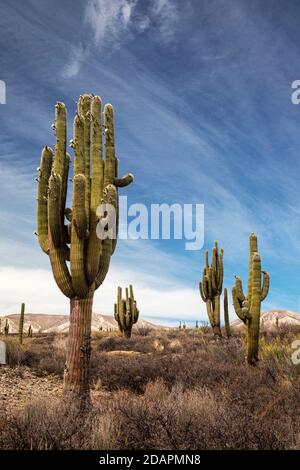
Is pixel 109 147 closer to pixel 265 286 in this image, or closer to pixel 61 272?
pixel 61 272

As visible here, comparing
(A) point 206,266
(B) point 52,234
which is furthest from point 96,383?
(A) point 206,266

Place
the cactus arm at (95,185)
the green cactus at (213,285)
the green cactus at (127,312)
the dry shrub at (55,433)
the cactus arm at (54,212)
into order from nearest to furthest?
the dry shrub at (55,433) → the cactus arm at (95,185) → the cactus arm at (54,212) → the green cactus at (213,285) → the green cactus at (127,312)

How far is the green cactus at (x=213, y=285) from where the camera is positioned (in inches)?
858

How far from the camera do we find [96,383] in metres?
11.0

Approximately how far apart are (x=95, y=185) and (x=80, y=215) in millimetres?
1040

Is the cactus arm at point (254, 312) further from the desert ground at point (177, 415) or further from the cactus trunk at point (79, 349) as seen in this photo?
the cactus trunk at point (79, 349)

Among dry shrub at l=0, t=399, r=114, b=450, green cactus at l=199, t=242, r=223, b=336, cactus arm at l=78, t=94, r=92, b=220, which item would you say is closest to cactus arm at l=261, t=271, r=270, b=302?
cactus arm at l=78, t=94, r=92, b=220

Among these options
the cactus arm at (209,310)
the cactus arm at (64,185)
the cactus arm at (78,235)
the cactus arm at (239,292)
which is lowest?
the cactus arm at (209,310)

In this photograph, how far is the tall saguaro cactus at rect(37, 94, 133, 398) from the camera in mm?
8148

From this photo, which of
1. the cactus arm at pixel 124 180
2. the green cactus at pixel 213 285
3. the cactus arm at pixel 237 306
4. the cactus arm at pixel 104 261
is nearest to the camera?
the cactus arm at pixel 104 261

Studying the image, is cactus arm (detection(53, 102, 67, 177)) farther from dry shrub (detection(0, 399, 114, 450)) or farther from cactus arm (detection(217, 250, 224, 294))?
cactus arm (detection(217, 250, 224, 294))

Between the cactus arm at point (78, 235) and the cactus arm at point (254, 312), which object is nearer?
the cactus arm at point (78, 235)

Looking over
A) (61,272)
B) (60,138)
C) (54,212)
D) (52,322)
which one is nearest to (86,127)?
(60,138)

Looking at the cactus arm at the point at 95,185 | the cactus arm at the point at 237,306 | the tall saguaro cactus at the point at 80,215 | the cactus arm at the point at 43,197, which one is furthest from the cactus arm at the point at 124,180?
the cactus arm at the point at 237,306
